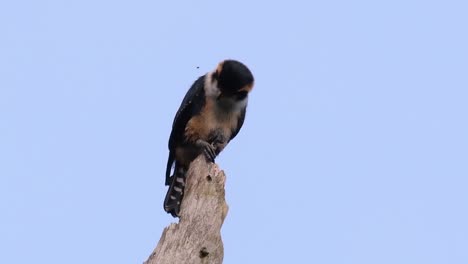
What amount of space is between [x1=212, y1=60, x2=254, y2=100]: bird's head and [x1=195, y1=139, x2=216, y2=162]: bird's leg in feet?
1.85

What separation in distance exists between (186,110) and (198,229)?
3.57m

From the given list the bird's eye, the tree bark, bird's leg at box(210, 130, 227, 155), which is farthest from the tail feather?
the tree bark

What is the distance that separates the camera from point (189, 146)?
955cm

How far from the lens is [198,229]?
6.18 meters

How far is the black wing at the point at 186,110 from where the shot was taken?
31.0 ft

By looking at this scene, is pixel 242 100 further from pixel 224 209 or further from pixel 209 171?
pixel 224 209

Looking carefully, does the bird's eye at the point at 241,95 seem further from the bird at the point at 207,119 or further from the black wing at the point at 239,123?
the black wing at the point at 239,123

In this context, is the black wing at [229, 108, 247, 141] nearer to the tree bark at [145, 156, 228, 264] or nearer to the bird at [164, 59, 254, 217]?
the bird at [164, 59, 254, 217]

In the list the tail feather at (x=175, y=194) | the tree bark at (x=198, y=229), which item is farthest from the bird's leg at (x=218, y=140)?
the tree bark at (x=198, y=229)

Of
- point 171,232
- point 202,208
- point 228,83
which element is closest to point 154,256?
point 171,232

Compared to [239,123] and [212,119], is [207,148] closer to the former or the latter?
[212,119]

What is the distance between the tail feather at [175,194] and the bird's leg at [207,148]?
0.58 meters

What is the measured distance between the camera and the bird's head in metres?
8.93

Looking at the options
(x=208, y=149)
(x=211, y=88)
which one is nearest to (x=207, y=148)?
(x=208, y=149)
